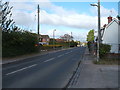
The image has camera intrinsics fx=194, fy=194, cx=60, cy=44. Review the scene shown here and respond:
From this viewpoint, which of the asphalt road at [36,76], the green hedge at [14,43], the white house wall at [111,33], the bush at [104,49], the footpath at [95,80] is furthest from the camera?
the white house wall at [111,33]

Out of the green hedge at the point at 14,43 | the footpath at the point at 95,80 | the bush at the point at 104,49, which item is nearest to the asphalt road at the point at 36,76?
the footpath at the point at 95,80

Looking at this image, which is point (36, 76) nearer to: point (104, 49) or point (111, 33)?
point (104, 49)

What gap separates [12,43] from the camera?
25125 mm

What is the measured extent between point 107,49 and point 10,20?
51.5 feet

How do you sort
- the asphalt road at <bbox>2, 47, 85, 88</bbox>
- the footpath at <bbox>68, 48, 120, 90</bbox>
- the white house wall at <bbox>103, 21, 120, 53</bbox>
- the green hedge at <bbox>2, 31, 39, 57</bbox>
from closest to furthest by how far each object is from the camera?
the footpath at <bbox>68, 48, 120, 90</bbox>
the asphalt road at <bbox>2, 47, 85, 88</bbox>
the green hedge at <bbox>2, 31, 39, 57</bbox>
the white house wall at <bbox>103, 21, 120, 53</bbox>

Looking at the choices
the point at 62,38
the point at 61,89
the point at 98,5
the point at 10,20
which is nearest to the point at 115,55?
the point at 98,5

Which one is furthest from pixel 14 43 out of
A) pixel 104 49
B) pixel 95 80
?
pixel 95 80

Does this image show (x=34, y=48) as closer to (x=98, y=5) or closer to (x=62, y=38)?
(x=98, y=5)

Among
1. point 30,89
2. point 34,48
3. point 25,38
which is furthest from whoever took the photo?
point 34,48

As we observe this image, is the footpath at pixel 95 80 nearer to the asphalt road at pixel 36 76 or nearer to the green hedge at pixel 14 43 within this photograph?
the asphalt road at pixel 36 76

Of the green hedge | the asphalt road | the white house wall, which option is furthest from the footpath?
the white house wall

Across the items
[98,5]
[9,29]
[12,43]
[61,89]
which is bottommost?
[61,89]

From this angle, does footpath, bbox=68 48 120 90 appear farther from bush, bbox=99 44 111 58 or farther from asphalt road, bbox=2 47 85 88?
bush, bbox=99 44 111 58

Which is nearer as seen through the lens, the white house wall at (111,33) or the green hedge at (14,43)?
the green hedge at (14,43)
